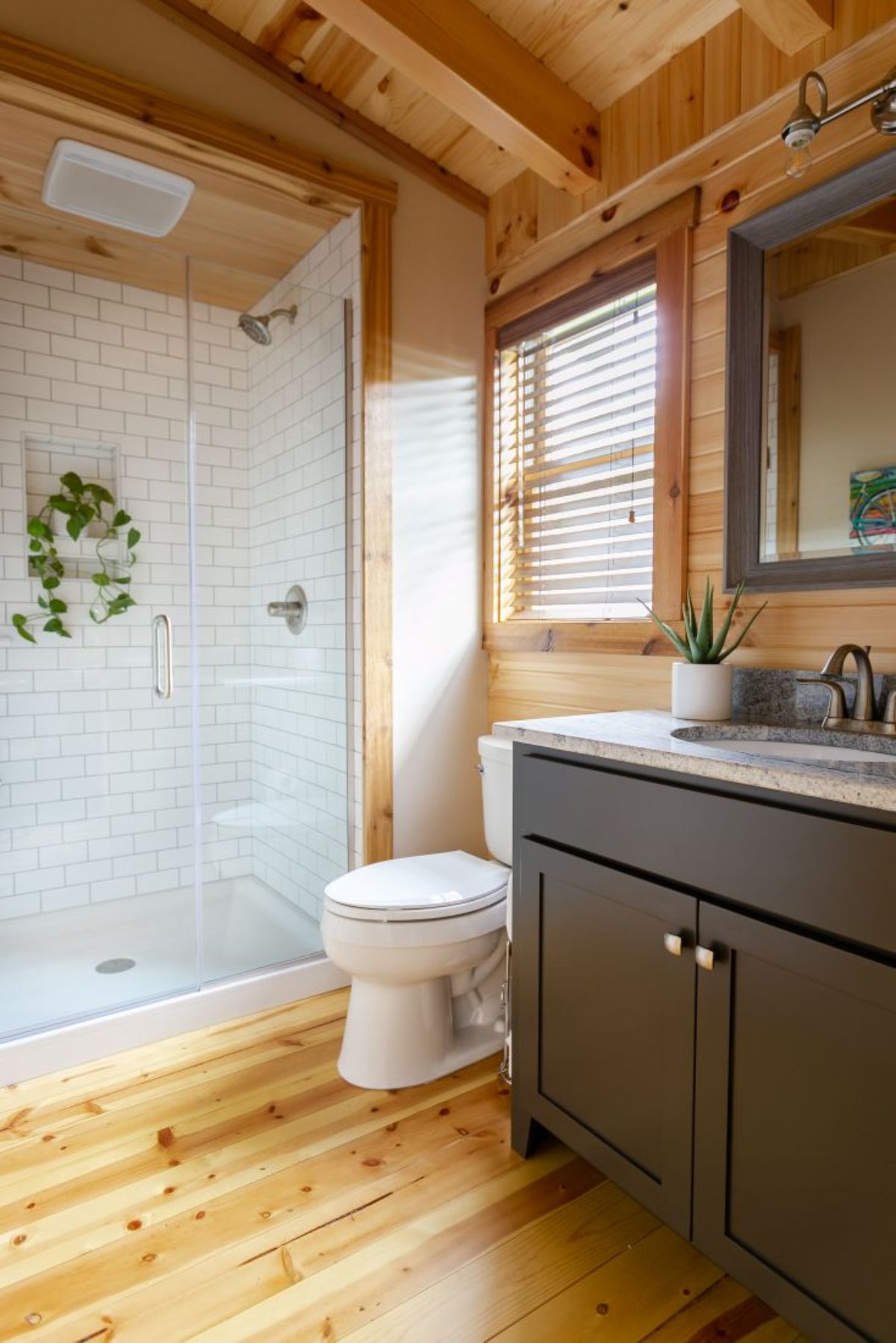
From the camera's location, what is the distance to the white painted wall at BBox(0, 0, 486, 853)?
2521 millimetres

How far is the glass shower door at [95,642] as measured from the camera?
7.22ft

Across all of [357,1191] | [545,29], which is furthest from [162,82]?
[357,1191]

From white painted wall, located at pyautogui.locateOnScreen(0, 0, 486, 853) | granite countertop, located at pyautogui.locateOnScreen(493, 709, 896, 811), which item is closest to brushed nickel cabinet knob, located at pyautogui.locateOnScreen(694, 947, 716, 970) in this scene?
granite countertop, located at pyautogui.locateOnScreen(493, 709, 896, 811)

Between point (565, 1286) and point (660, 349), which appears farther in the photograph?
point (660, 349)

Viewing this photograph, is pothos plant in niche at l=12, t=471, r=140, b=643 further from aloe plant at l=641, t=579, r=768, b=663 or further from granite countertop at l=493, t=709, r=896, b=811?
→ aloe plant at l=641, t=579, r=768, b=663

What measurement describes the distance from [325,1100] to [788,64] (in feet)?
8.33

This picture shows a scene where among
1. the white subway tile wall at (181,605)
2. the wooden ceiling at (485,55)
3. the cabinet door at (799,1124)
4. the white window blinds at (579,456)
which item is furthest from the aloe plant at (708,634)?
the wooden ceiling at (485,55)

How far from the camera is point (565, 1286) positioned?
52.9 inches

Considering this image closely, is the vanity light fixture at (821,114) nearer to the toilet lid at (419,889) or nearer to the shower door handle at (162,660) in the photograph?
the toilet lid at (419,889)

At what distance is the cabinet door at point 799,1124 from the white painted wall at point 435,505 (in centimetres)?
146

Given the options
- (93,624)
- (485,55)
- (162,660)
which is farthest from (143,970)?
(485,55)

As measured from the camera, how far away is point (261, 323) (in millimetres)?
2412

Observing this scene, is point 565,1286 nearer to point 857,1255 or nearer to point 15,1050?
point 857,1255

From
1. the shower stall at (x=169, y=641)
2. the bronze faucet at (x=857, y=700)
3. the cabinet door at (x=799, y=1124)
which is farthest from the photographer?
the shower stall at (x=169, y=641)
